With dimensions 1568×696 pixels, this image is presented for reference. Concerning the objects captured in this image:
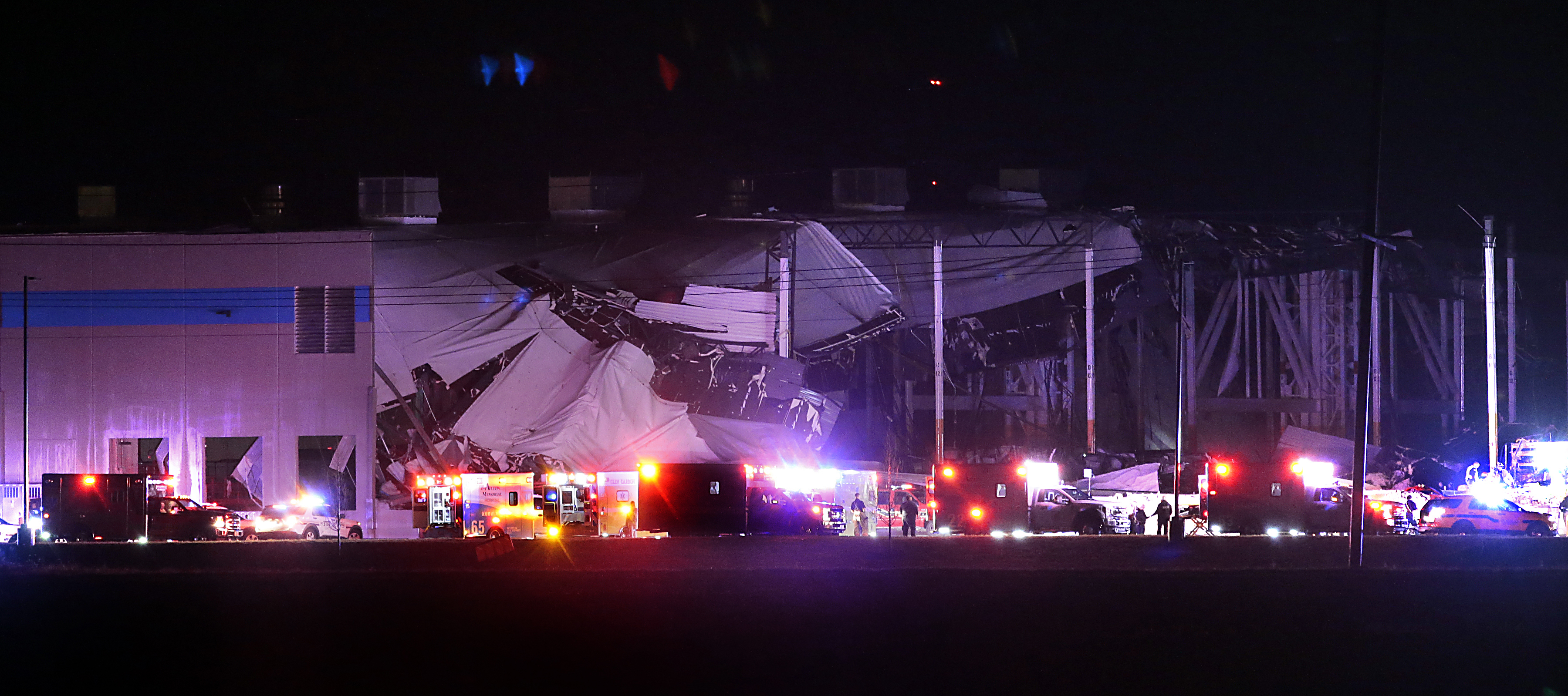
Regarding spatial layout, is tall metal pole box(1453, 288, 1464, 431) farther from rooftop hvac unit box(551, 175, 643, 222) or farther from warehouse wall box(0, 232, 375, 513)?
warehouse wall box(0, 232, 375, 513)

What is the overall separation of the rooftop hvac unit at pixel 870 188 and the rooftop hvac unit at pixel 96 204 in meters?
30.2

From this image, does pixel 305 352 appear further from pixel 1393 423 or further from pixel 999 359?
pixel 1393 423

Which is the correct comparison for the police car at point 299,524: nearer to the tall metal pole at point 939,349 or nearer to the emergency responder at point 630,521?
the emergency responder at point 630,521

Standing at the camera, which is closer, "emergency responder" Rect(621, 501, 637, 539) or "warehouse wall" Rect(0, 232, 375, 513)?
"emergency responder" Rect(621, 501, 637, 539)

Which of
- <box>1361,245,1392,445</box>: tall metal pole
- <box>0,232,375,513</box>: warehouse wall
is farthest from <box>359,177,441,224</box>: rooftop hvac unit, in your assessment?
<box>1361,245,1392,445</box>: tall metal pole

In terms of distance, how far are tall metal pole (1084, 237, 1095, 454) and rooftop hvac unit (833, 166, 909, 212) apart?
7.60 metres

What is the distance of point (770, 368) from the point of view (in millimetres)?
48250

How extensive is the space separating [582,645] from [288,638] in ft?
11.7

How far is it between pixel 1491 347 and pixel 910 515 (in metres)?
24.4

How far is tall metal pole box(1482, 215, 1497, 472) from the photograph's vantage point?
45.7 metres

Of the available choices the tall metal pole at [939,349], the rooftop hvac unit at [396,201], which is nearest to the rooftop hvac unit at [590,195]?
the rooftop hvac unit at [396,201]

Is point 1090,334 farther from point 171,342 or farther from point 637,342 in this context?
point 171,342

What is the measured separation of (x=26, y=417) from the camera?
4562 cm

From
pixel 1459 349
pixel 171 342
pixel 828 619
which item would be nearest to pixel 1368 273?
pixel 828 619
